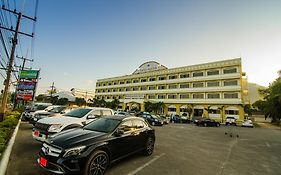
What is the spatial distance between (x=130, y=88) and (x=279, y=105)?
40575mm

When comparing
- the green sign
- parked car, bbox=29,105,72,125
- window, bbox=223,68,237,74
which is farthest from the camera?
window, bbox=223,68,237,74

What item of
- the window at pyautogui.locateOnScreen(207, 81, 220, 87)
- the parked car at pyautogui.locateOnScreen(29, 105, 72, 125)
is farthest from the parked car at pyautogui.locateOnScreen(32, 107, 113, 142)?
the window at pyautogui.locateOnScreen(207, 81, 220, 87)

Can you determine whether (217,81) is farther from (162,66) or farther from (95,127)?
(95,127)

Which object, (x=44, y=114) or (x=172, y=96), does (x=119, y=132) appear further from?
(x=172, y=96)

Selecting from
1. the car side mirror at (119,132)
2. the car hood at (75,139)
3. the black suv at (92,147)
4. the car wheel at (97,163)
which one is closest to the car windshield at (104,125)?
the black suv at (92,147)

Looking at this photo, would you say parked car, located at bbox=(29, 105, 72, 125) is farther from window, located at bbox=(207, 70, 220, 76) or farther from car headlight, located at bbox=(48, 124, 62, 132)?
window, located at bbox=(207, 70, 220, 76)

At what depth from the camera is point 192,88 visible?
41.6 m

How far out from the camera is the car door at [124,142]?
4.51 m

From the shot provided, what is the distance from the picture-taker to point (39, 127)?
21.1 ft

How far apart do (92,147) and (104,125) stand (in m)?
1.28

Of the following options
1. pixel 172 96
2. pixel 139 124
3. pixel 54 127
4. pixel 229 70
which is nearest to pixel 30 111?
pixel 54 127

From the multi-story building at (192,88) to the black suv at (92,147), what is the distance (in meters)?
35.7

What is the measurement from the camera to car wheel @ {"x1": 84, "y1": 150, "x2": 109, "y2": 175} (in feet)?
12.2

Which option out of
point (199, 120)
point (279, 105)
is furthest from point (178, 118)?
point (279, 105)
